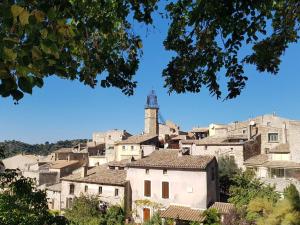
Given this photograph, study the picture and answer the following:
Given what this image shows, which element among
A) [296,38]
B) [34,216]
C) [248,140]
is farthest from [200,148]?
[296,38]

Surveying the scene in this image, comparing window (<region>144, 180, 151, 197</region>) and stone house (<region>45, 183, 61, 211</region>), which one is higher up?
window (<region>144, 180, 151, 197</region>)

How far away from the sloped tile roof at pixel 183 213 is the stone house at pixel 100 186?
510 centimetres

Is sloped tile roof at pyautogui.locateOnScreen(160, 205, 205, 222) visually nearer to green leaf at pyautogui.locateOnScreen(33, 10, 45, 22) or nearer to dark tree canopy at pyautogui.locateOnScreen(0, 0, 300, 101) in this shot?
dark tree canopy at pyautogui.locateOnScreen(0, 0, 300, 101)

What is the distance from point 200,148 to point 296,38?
37.3m

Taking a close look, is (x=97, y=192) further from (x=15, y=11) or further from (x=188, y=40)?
(x=15, y=11)

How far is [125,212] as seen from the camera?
108ft

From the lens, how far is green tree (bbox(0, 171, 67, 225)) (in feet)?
30.9

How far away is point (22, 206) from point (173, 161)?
75.3ft

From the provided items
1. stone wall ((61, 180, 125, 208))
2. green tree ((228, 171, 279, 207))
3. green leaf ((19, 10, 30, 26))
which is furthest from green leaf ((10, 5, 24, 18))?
stone wall ((61, 180, 125, 208))

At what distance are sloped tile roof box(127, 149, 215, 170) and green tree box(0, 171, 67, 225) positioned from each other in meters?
20.7

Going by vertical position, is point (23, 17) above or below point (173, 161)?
above

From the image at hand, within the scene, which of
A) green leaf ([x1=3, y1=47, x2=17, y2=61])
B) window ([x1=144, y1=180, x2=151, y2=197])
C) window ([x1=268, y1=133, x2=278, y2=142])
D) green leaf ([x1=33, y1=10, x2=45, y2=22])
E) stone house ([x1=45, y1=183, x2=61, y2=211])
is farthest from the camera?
window ([x1=268, y1=133, x2=278, y2=142])

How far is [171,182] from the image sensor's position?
31.1m

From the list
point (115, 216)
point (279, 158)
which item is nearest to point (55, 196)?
point (115, 216)
